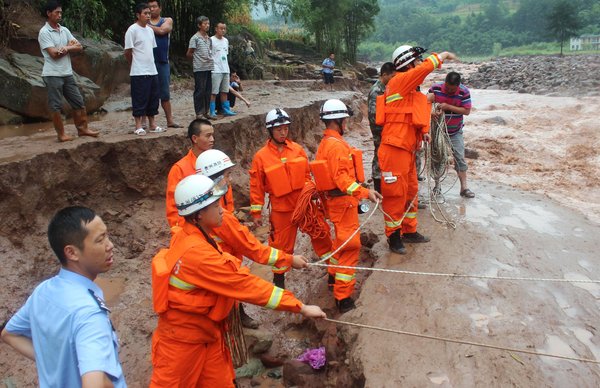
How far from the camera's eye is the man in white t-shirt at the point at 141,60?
6430 mm

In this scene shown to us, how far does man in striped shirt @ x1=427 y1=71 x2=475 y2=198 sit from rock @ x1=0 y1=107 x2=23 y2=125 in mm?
6838

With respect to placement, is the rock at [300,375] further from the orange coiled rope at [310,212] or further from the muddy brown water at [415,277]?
the orange coiled rope at [310,212]

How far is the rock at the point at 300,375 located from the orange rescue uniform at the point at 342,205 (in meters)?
0.72

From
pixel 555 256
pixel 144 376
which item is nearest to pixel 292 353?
pixel 144 376

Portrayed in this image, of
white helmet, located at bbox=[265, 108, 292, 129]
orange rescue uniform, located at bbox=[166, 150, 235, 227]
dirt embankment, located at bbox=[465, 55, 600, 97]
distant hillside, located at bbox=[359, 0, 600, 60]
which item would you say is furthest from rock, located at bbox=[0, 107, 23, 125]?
distant hillside, located at bbox=[359, 0, 600, 60]

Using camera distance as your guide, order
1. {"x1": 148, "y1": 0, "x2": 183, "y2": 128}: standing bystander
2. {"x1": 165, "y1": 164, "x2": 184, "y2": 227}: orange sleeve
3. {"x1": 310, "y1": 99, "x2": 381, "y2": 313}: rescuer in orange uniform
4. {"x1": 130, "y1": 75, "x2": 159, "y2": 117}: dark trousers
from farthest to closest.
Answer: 1. {"x1": 148, "y1": 0, "x2": 183, "y2": 128}: standing bystander
2. {"x1": 130, "y1": 75, "x2": 159, "y2": 117}: dark trousers
3. {"x1": 310, "y1": 99, "x2": 381, "y2": 313}: rescuer in orange uniform
4. {"x1": 165, "y1": 164, "x2": 184, "y2": 227}: orange sleeve

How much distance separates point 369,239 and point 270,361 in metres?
1.95

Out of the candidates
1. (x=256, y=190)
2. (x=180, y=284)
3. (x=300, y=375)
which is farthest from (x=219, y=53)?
(x=180, y=284)

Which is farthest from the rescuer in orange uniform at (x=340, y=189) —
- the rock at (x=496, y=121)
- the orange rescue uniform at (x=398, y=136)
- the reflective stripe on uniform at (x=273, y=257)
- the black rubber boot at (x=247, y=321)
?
the rock at (x=496, y=121)

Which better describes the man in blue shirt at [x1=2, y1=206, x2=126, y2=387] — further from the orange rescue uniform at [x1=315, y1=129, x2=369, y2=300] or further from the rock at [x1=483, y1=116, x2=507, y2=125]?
the rock at [x1=483, y1=116, x2=507, y2=125]

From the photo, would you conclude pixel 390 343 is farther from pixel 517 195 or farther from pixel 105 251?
pixel 517 195

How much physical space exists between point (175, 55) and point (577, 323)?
14.7 meters

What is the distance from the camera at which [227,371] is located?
124 inches

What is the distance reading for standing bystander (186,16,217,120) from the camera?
25.4 feet
